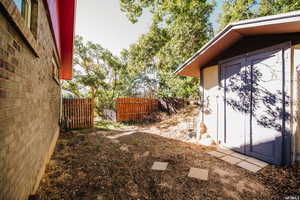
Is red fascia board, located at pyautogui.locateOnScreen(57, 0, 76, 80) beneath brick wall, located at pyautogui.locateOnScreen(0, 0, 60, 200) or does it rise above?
above

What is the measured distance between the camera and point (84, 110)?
695cm

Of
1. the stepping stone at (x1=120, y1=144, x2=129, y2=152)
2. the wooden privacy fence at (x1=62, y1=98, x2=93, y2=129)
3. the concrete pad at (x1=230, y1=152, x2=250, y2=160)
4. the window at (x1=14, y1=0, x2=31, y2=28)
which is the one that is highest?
the window at (x1=14, y1=0, x2=31, y2=28)

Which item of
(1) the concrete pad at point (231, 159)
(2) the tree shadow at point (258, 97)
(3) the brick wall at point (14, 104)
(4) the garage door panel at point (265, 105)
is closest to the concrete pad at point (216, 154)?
(1) the concrete pad at point (231, 159)

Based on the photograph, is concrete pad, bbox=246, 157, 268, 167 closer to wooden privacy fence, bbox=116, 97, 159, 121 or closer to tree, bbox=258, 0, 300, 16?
wooden privacy fence, bbox=116, 97, 159, 121

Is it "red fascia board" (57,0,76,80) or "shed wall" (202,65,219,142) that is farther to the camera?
"shed wall" (202,65,219,142)

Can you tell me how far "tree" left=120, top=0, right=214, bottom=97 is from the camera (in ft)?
27.6

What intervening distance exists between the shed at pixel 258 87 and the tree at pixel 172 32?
15.6 feet

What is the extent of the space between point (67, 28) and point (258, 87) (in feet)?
22.4

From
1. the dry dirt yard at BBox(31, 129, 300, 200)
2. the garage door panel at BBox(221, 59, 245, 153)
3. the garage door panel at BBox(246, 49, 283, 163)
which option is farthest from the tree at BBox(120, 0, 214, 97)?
the dry dirt yard at BBox(31, 129, 300, 200)

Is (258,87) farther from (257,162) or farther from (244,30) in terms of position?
(257,162)

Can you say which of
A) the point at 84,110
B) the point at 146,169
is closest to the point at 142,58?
the point at 84,110

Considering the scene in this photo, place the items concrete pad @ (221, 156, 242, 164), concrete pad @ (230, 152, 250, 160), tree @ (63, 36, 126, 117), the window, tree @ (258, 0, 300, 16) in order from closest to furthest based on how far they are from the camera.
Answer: the window, concrete pad @ (221, 156, 242, 164), concrete pad @ (230, 152, 250, 160), tree @ (258, 0, 300, 16), tree @ (63, 36, 126, 117)

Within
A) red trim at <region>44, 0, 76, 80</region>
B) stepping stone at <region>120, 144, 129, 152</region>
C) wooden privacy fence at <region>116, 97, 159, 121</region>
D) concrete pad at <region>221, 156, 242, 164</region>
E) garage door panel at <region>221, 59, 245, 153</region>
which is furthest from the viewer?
wooden privacy fence at <region>116, 97, 159, 121</region>

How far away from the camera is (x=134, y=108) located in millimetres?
9336
